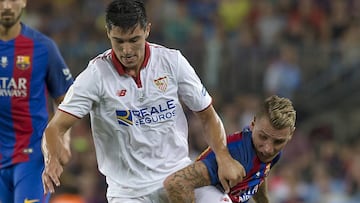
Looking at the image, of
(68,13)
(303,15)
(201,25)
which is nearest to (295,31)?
(303,15)

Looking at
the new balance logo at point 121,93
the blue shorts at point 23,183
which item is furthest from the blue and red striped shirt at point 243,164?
the blue shorts at point 23,183

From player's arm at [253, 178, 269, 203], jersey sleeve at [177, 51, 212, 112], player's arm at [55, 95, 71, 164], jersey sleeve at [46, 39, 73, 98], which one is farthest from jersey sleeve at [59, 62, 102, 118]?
player's arm at [253, 178, 269, 203]

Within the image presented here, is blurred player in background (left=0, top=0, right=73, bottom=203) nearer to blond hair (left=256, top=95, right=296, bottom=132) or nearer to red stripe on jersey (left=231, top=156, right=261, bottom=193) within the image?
red stripe on jersey (left=231, top=156, right=261, bottom=193)

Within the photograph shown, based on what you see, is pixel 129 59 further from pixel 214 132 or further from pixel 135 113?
pixel 214 132

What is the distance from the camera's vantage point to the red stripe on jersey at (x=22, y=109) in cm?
723

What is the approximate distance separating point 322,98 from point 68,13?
4.12 meters

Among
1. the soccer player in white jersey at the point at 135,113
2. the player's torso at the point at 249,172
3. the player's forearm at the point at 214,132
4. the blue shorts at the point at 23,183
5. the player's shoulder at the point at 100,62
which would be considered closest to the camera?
the soccer player in white jersey at the point at 135,113

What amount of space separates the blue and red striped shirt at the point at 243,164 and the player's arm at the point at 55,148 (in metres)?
0.91

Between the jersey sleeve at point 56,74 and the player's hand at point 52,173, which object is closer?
the player's hand at point 52,173

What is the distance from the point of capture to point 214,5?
51.9ft

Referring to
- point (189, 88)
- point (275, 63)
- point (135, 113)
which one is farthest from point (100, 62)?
point (275, 63)

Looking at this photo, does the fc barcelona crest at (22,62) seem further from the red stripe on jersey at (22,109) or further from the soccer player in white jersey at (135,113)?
the soccer player in white jersey at (135,113)

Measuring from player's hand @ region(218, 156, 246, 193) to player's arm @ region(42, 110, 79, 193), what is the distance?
3.08ft

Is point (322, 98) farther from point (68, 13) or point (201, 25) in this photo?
point (68, 13)
